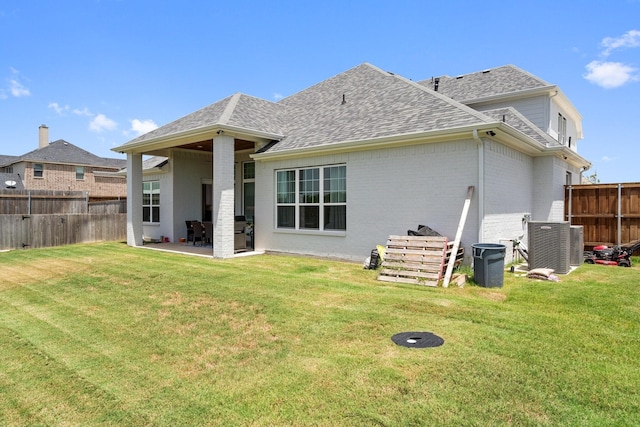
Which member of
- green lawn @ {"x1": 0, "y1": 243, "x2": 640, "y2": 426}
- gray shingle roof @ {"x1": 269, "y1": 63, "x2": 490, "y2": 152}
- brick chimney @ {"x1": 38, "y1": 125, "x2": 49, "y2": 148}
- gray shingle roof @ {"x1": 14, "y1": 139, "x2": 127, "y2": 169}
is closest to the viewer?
green lawn @ {"x1": 0, "y1": 243, "x2": 640, "y2": 426}

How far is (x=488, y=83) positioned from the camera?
16.5 metres

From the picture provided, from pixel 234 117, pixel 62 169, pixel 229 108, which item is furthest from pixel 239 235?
pixel 62 169

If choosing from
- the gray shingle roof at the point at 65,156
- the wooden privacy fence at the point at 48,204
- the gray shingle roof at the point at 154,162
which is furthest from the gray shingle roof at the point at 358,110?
the gray shingle roof at the point at 65,156

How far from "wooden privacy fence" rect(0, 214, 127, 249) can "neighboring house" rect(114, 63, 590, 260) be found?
8.22 feet

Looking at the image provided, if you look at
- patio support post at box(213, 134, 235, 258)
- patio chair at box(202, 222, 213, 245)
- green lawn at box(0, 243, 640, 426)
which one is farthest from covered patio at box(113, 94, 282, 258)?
green lawn at box(0, 243, 640, 426)

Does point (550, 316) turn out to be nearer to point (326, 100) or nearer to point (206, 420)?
point (206, 420)

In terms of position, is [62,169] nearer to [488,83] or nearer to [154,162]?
A: [154,162]

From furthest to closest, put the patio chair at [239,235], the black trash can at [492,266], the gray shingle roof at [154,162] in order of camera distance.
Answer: the gray shingle roof at [154,162] → the patio chair at [239,235] → the black trash can at [492,266]

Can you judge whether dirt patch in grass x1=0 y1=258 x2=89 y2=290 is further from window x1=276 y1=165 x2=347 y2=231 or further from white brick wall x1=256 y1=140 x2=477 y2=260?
white brick wall x1=256 y1=140 x2=477 y2=260

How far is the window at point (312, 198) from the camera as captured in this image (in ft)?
36.2

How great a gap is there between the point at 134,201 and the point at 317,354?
44.5 ft

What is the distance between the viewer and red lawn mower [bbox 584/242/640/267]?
1041 centimetres

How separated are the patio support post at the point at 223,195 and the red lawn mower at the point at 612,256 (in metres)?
10.7

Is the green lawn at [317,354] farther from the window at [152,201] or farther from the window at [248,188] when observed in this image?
the window at [152,201]
